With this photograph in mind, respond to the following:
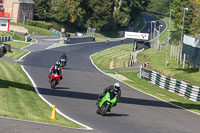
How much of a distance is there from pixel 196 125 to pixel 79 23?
10576 centimetres

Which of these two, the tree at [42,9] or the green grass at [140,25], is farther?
the green grass at [140,25]

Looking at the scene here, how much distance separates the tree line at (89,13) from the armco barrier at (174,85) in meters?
81.1

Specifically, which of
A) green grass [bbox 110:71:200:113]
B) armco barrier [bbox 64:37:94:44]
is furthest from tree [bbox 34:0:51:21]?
green grass [bbox 110:71:200:113]

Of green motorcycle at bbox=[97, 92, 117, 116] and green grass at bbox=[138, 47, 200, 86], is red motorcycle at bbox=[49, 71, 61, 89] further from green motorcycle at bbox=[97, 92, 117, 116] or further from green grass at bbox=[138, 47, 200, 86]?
green grass at bbox=[138, 47, 200, 86]

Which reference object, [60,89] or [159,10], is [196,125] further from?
[159,10]

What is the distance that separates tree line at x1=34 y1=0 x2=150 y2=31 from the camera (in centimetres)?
12025

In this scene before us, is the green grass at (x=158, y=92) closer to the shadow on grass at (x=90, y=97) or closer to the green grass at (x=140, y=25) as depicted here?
the shadow on grass at (x=90, y=97)

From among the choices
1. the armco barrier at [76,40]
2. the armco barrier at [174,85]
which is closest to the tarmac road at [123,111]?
the armco barrier at [174,85]

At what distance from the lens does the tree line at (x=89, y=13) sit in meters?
120

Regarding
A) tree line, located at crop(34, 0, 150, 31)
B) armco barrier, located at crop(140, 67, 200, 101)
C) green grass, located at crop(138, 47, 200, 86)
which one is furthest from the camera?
tree line, located at crop(34, 0, 150, 31)

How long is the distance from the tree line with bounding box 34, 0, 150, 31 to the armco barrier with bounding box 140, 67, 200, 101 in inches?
3193

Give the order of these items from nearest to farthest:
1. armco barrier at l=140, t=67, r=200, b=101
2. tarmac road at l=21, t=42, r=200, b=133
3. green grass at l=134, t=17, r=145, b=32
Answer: tarmac road at l=21, t=42, r=200, b=133 → armco barrier at l=140, t=67, r=200, b=101 → green grass at l=134, t=17, r=145, b=32

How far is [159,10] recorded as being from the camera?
194125 mm

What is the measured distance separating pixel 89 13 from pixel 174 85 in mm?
98249
